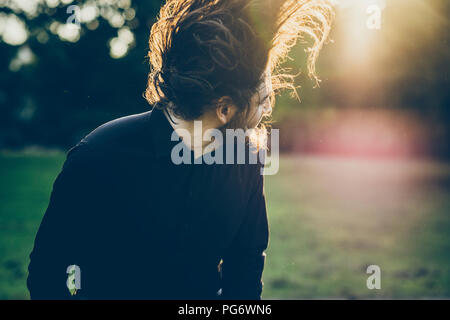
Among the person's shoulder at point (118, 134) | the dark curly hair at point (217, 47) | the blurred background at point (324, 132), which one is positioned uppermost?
the blurred background at point (324, 132)

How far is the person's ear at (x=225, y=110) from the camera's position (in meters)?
1.65

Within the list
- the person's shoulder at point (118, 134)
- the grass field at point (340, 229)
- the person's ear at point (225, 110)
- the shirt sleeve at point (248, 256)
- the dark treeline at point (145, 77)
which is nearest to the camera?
the person's shoulder at point (118, 134)

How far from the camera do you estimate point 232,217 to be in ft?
5.87

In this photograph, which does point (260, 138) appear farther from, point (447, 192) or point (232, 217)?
point (447, 192)

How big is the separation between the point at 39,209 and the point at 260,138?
7138 millimetres

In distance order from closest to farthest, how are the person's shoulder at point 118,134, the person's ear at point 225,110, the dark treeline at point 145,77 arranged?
1. the person's shoulder at point 118,134
2. the person's ear at point 225,110
3. the dark treeline at point 145,77

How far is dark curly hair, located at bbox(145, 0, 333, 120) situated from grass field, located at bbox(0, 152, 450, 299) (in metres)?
3.01

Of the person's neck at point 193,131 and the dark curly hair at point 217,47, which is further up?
the dark curly hair at point 217,47

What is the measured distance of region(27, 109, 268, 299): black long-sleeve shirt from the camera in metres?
1.44

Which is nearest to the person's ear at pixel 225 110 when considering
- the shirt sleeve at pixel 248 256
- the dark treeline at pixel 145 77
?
the shirt sleeve at pixel 248 256

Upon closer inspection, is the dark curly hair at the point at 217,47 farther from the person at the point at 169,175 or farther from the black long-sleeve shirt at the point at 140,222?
the black long-sleeve shirt at the point at 140,222

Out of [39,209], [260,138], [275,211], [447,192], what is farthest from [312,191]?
[260,138]

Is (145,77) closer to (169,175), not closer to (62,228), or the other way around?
(169,175)

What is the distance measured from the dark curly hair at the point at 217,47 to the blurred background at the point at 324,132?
1039mm
